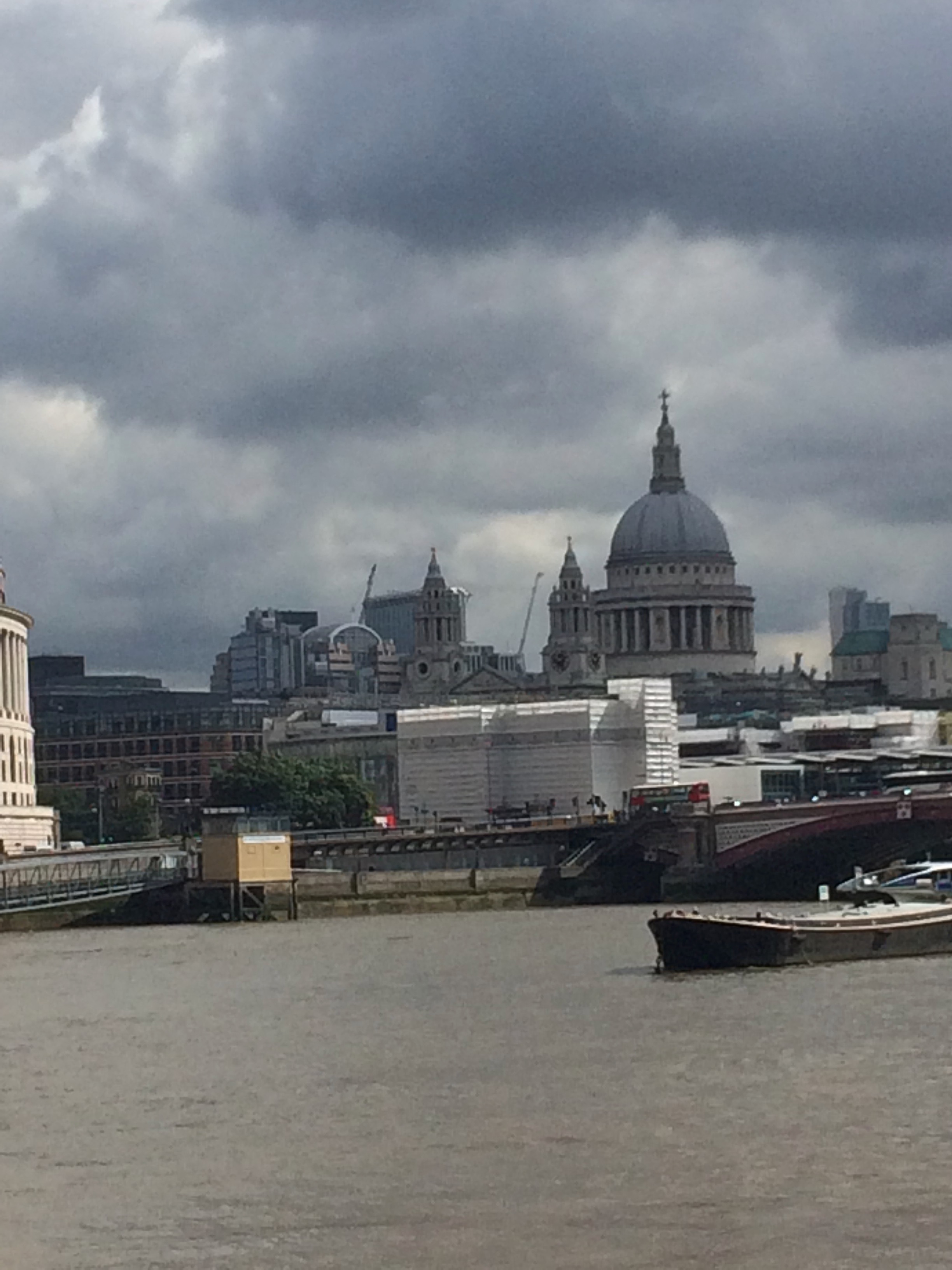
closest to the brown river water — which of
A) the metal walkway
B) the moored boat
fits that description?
the moored boat

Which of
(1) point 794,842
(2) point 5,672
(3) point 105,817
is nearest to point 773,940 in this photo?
(1) point 794,842

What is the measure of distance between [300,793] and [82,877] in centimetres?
5145

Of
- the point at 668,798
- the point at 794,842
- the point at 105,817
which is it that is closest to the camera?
the point at 794,842

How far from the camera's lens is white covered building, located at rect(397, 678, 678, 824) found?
177 m

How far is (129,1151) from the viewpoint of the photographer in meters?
42.5

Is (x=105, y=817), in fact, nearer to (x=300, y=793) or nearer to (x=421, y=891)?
(x=300, y=793)

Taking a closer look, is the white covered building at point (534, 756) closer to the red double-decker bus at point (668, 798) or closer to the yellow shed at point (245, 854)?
the red double-decker bus at point (668, 798)

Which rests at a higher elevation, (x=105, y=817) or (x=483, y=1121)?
(x=105, y=817)

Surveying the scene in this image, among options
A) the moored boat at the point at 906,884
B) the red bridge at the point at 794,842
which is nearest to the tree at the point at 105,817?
the red bridge at the point at 794,842

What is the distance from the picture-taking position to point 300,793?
160875 mm

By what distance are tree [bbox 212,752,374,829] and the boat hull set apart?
259 ft

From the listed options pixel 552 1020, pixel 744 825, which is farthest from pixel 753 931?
pixel 744 825

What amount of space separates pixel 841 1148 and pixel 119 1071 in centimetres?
1558

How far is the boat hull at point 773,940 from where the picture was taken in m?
70.8
